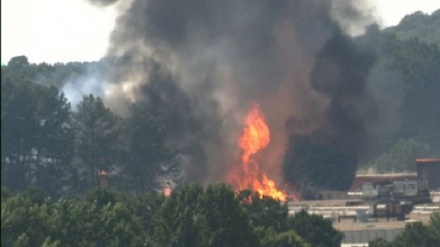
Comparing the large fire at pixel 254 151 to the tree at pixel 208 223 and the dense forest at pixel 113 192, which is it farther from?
the tree at pixel 208 223

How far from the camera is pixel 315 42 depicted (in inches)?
7677

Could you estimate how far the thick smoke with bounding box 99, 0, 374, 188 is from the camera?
187000mm

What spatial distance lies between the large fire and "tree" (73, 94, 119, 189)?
16286 millimetres

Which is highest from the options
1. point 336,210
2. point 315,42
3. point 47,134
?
point 315,42

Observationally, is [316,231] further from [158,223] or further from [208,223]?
[208,223]

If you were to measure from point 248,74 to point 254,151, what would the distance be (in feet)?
41.1

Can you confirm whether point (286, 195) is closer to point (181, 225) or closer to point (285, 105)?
point (285, 105)

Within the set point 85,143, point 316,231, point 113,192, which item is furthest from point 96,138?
point 316,231

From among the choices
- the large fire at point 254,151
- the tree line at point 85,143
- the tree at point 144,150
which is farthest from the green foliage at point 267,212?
the tree at point 144,150

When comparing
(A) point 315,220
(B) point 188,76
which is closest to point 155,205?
(A) point 315,220

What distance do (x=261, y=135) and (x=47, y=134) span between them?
26.2m

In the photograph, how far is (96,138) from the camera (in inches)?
7367

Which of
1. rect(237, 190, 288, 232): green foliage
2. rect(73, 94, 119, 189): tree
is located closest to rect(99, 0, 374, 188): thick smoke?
rect(73, 94, 119, 189): tree

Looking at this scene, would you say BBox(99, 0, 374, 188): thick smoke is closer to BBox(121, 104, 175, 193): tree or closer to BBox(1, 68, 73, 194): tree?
BBox(121, 104, 175, 193): tree
